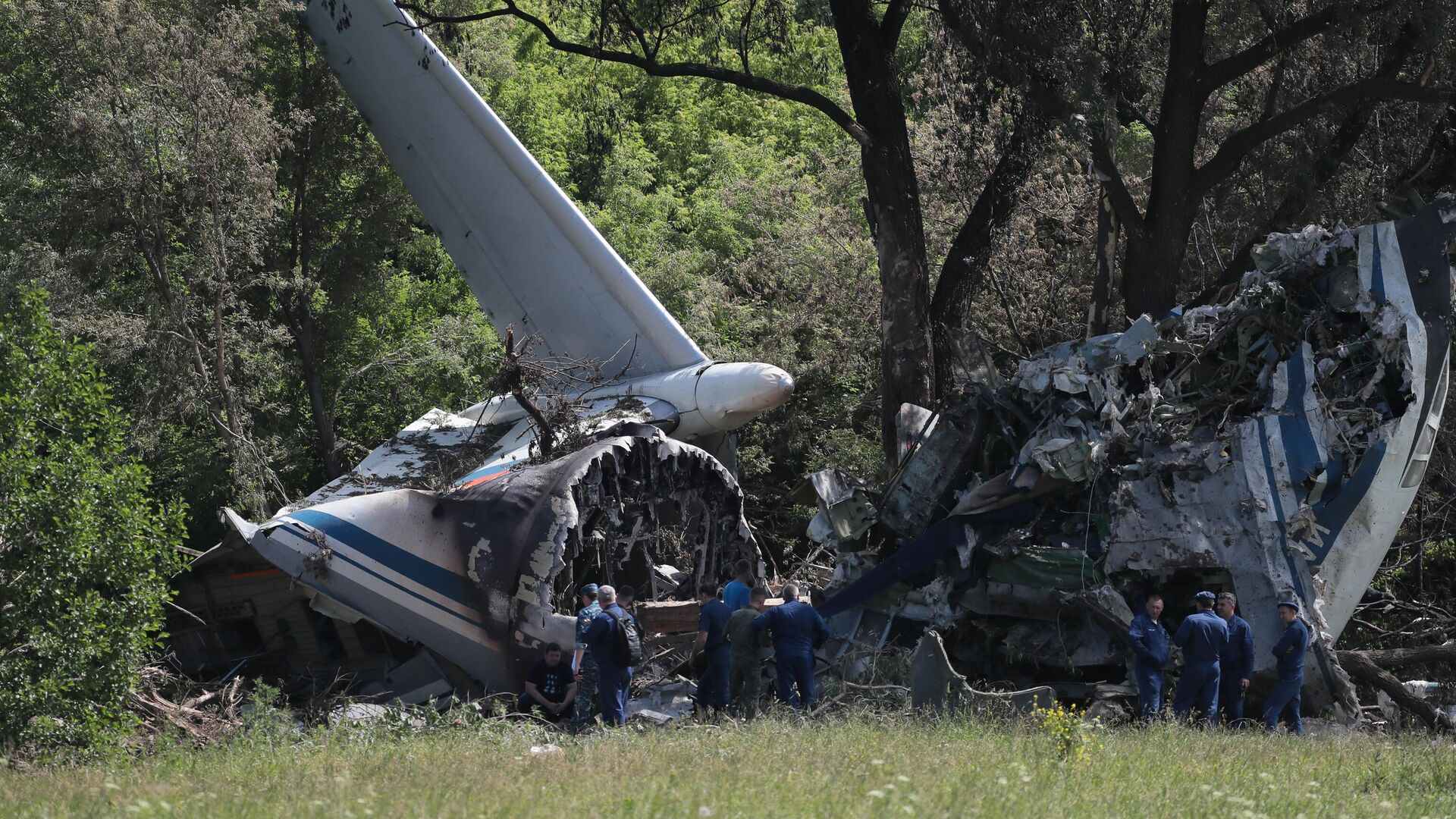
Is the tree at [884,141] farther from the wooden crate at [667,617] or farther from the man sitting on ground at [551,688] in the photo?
the man sitting on ground at [551,688]

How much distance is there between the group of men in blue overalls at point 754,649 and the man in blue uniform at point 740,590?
0.60 metres

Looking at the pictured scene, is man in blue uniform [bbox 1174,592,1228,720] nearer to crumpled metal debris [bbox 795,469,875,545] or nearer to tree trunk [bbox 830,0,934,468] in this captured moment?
crumpled metal debris [bbox 795,469,875,545]

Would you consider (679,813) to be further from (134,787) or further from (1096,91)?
(1096,91)

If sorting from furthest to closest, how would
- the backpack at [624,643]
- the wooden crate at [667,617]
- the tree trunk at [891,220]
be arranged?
the tree trunk at [891,220], the wooden crate at [667,617], the backpack at [624,643]

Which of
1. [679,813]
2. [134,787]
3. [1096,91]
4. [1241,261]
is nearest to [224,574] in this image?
[134,787]

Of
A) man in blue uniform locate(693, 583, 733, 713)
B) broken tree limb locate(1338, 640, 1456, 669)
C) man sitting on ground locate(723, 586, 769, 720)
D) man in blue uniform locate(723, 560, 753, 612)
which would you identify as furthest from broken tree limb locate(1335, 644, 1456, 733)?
man in blue uniform locate(693, 583, 733, 713)

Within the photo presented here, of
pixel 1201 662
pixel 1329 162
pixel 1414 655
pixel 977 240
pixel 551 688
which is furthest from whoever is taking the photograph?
pixel 977 240

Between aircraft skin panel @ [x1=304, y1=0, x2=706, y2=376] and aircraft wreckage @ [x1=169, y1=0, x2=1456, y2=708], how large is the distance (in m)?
3.13

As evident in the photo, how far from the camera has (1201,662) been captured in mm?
10398

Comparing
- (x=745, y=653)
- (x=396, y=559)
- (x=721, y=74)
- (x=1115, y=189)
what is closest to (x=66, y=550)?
(x=396, y=559)

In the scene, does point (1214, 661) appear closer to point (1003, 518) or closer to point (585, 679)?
point (1003, 518)

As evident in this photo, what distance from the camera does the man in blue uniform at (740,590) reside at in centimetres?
1237

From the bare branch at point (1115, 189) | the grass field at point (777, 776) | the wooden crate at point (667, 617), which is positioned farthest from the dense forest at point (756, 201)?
the grass field at point (777, 776)

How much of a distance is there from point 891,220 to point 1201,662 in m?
8.93
